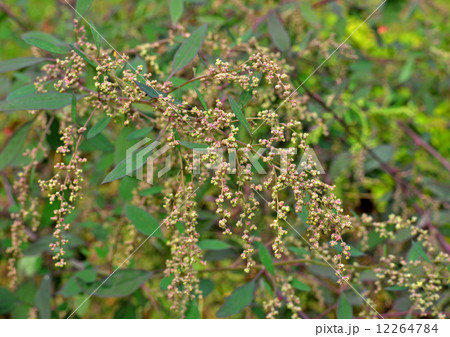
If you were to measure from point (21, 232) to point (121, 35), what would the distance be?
1238 millimetres

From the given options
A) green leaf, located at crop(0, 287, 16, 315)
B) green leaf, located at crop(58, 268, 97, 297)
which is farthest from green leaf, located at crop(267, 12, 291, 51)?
green leaf, located at crop(0, 287, 16, 315)

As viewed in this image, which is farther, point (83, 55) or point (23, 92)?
point (23, 92)

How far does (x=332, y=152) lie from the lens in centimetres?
262

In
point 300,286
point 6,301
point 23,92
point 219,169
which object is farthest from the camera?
point 6,301

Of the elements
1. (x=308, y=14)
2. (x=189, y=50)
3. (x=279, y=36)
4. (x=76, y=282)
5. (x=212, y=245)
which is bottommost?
(x=76, y=282)

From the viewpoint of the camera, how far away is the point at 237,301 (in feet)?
5.25

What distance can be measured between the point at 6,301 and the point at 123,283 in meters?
0.61

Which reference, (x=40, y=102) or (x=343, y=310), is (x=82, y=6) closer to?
(x=40, y=102)

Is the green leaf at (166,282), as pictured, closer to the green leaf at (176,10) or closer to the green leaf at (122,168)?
the green leaf at (122,168)

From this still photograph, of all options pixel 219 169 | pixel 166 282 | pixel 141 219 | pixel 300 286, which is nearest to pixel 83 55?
pixel 219 169

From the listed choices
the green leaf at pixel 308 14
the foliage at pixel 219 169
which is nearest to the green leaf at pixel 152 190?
the foliage at pixel 219 169

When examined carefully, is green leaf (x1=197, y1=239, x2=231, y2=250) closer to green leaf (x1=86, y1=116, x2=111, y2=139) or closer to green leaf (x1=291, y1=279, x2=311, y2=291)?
green leaf (x1=291, y1=279, x2=311, y2=291)

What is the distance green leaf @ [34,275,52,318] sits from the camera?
1.86 meters

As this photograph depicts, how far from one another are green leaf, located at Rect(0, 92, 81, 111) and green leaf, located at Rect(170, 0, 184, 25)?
597mm
